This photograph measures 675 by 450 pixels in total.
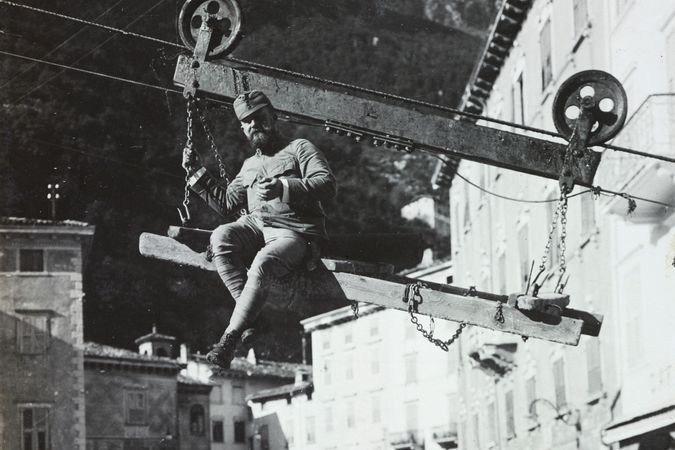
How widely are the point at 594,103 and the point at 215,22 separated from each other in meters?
2.40

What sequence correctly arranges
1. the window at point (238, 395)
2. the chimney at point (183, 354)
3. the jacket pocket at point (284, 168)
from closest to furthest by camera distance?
the jacket pocket at point (284, 168) < the chimney at point (183, 354) < the window at point (238, 395)

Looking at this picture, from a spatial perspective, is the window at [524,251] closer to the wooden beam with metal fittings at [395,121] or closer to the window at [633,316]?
the window at [633,316]

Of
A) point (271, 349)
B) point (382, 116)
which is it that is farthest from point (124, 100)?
point (382, 116)

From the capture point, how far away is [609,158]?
22.1 meters

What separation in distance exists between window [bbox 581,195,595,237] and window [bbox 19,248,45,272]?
2785 cm

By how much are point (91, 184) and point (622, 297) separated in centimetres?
3578

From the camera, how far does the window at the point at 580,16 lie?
26281mm

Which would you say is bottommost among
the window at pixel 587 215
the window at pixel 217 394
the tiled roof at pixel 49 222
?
the window at pixel 587 215

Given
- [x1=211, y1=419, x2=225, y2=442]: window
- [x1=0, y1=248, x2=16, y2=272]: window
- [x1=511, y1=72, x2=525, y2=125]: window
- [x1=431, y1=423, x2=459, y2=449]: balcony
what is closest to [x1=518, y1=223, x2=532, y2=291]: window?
[x1=511, y1=72, x2=525, y2=125]: window

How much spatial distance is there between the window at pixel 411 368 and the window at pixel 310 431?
5.45 m

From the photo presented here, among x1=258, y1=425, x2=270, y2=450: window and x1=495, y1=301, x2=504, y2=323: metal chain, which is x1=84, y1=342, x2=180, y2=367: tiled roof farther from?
x1=495, y1=301, x2=504, y2=323: metal chain

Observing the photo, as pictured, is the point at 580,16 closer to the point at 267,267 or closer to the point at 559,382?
the point at 559,382

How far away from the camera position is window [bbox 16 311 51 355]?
51.0m

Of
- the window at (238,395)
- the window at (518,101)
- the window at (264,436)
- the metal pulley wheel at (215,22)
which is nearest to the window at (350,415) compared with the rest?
the window at (264,436)
